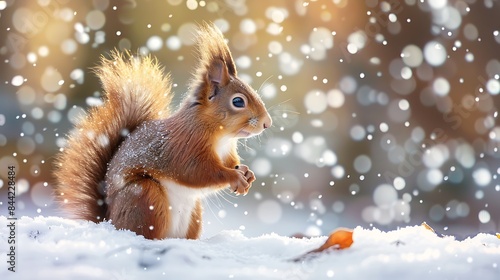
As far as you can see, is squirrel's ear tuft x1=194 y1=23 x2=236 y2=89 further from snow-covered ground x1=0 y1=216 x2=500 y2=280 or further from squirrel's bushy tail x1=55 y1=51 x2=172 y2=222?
snow-covered ground x1=0 y1=216 x2=500 y2=280

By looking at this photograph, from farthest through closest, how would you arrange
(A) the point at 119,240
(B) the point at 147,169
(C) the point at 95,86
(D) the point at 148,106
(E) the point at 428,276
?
(C) the point at 95,86
(D) the point at 148,106
(B) the point at 147,169
(A) the point at 119,240
(E) the point at 428,276

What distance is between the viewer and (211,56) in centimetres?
117

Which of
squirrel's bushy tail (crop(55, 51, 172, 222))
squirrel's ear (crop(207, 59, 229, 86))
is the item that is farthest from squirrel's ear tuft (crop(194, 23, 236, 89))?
squirrel's bushy tail (crop(55, 51, 172, 222))

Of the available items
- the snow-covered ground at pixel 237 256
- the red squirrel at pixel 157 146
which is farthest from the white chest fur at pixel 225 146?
the snow-covered ground at pixel 237 256

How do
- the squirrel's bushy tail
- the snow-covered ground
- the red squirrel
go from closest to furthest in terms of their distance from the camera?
1. the snow-covered ground
2. the red squirrel
3. the squirrel's bushy tail

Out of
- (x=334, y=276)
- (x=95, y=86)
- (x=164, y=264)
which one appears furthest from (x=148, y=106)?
(x=334, y=276)

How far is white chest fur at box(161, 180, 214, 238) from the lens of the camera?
1.09 m

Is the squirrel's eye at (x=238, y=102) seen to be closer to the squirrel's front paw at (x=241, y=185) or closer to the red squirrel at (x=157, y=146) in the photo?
the red squirrel at (x=157, y=146)

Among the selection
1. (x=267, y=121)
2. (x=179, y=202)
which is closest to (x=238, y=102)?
(x=267, y=121)

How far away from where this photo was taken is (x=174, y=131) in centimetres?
112

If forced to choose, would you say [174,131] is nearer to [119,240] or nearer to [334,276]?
[119,240]

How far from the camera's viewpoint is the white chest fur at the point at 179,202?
1.09 meters

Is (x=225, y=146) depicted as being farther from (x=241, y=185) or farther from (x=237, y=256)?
(x=237, y=256)

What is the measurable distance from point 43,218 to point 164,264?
32 cm
